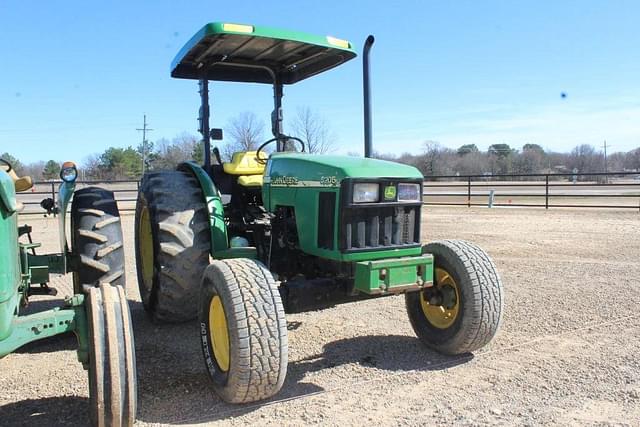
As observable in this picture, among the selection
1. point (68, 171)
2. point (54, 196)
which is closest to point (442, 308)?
point (68, 171)

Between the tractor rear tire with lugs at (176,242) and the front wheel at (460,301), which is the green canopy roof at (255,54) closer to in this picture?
the tractor rear tire with lugs at (176,242)

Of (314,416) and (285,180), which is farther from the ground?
(285,180)

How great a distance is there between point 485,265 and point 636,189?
34.4 metres

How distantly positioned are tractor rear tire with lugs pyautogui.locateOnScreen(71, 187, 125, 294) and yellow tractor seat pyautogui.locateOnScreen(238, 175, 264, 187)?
1120 mm

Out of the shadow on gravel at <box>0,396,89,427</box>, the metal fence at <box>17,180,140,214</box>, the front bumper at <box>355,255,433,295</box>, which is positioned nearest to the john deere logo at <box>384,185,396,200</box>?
the front bumper at <box>355,255,433,295</box>

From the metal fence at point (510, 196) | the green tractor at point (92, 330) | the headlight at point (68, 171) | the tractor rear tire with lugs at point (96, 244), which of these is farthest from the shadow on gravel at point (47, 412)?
the metal fence at point (510, 196)

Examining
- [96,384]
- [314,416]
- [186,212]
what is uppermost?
[186,212]

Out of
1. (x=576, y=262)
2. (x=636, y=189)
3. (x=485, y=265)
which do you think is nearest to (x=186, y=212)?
(x=485, y=265)

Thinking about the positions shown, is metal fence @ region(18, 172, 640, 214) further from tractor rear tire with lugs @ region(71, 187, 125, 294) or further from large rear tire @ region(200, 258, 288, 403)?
large rear tire @ region(200, 258, 288, 403)

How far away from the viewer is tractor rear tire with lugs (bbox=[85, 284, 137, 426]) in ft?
8.71

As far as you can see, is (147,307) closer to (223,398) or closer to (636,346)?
(223,398)

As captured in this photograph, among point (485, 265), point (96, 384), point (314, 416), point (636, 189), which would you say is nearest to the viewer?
point (96, 384)

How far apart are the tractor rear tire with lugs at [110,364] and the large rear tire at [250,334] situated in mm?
621

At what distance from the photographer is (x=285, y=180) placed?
4.21m
